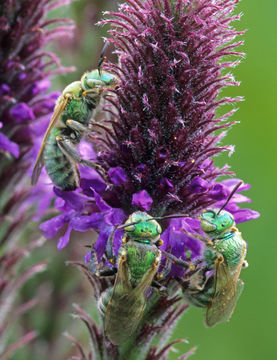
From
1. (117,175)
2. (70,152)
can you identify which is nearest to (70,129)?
(70,152)

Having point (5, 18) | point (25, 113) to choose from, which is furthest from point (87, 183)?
point (5, 18)

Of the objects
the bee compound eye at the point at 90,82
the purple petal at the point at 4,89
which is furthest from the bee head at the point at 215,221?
the purple petal at the point at 4,89

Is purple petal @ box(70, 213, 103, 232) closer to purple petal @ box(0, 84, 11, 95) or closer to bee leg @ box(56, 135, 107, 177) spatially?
bee leg @ box(56, 135, 107, 177)

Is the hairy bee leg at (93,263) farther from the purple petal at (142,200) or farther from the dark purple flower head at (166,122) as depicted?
the purple petal at (142,200)

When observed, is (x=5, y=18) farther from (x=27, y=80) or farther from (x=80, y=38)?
(x=80, y=38)

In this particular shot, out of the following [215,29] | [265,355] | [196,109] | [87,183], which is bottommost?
[265,355]

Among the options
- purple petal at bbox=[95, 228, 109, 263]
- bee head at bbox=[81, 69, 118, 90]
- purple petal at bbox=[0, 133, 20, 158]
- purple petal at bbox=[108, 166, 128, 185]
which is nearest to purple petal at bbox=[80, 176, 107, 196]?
purple petal at bbox=[108, 166, 128, 185]
